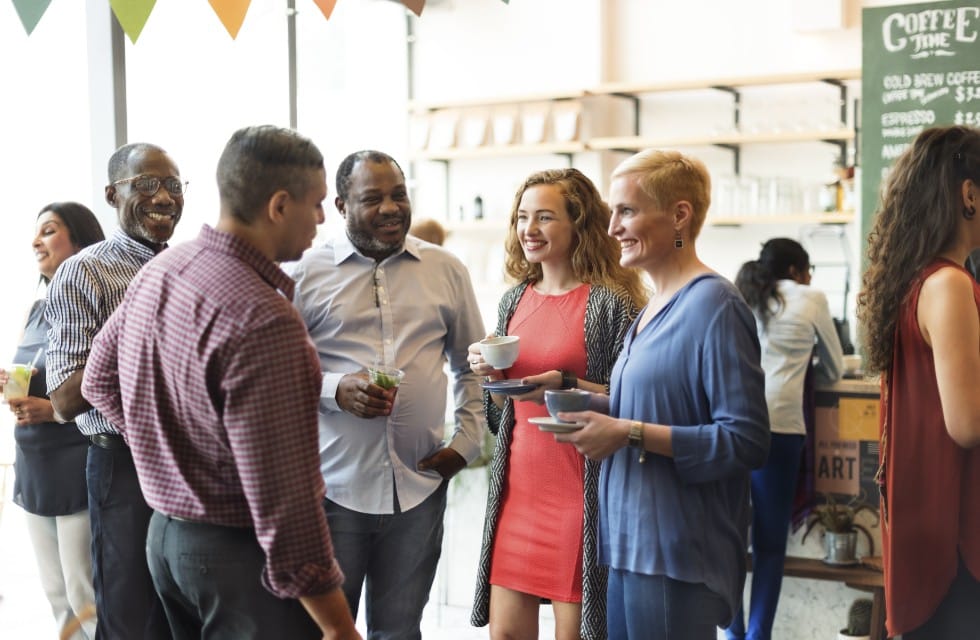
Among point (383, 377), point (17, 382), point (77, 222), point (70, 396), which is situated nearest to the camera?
point (383, 377)

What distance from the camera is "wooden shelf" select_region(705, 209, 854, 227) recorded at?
634 cm

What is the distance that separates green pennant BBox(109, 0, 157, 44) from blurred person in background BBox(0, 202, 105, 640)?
31.4 inches

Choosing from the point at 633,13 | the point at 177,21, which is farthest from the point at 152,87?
the point at 633,13

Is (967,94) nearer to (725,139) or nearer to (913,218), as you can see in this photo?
(725,139)

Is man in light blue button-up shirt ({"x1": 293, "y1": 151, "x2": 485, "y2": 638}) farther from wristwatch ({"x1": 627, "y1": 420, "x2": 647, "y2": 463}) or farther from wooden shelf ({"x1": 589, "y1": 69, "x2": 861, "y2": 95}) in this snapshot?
wooden shelf ({"x1": 589, "y1": 69, "x2": 861, "y2": 95})

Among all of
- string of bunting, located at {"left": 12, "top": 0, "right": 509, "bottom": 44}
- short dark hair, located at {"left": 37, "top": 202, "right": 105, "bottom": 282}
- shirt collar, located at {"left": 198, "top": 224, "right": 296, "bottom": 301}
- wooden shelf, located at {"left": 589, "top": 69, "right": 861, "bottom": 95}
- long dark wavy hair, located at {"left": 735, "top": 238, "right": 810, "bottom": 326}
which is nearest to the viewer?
shirt collar, located at {"left": 198, "top": 224, "right": 296, "bottom": 301}

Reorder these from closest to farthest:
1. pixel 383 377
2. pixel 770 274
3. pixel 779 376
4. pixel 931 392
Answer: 1. pixel 931 392
2. pixel 383 377
3. pixel 779 376
4. pixel 770 274

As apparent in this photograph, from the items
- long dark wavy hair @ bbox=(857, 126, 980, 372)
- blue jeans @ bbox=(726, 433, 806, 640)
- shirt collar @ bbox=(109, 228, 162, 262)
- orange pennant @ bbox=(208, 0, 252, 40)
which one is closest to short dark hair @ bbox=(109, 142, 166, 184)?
shirt collar @ bbox=(109, 228, 162, 262)

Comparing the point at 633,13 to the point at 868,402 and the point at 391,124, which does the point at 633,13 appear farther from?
the point at 868,402

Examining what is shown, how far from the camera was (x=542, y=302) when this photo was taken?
8.90 ft

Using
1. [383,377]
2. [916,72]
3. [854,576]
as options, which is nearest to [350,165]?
[383,377]

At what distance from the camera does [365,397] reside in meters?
2.29

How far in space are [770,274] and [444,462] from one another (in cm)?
229

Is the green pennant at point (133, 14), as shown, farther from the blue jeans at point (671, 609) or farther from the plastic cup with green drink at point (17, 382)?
the blue jeans at point (671, 609)
